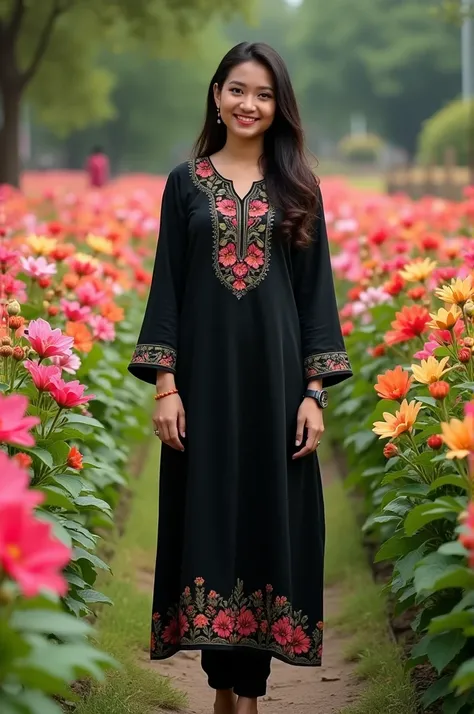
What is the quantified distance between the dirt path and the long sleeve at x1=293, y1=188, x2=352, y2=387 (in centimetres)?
98

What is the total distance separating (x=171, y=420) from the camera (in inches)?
127

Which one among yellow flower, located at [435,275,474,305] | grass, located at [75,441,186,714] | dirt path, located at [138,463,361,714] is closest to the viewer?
yellow flower, located at [435,275,474,305]

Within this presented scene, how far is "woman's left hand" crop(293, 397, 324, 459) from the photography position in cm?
328

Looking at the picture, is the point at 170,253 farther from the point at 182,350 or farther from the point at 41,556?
the point at 41,556

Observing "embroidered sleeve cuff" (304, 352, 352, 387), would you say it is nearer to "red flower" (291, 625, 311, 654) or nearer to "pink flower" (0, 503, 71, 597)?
"red flower" (291, 625, 311, 654)

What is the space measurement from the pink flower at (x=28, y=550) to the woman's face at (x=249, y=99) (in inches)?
65.0

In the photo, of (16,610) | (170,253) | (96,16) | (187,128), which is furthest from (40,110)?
(187,128)

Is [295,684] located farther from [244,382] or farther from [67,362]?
[67,362]

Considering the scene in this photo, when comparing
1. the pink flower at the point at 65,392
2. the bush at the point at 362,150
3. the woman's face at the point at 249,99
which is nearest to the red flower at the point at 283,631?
the pink flower at the point at 65,392

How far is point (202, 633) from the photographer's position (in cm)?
320

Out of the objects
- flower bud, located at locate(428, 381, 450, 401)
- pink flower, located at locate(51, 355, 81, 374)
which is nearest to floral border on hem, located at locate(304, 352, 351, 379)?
flower bud, located at locate(428, 381, 450, 401)

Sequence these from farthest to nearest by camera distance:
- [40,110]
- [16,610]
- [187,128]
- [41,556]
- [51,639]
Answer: [187,128] < [40,110] < [51,639] < [16,610] < [41,556]

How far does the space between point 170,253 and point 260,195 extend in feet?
0.87

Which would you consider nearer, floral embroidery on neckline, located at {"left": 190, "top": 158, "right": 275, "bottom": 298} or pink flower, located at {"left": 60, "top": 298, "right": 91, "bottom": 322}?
floral embroidery on neckline, located at {"left": 190, "top": 158, "right": 275, "bottom": 298}
